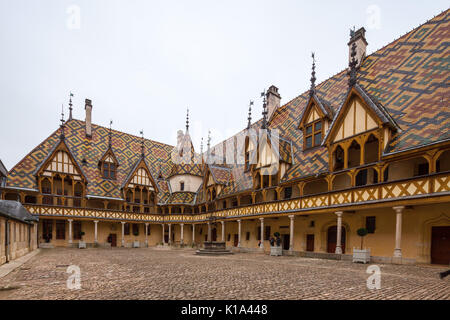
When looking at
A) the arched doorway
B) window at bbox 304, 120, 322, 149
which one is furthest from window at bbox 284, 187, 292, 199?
the arched doorway

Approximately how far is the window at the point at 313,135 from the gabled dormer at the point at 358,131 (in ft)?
9.33

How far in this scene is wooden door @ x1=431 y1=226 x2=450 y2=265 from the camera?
498 inches

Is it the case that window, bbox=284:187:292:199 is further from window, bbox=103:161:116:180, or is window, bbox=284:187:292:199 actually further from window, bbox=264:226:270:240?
window, bbox=103:161:116:180

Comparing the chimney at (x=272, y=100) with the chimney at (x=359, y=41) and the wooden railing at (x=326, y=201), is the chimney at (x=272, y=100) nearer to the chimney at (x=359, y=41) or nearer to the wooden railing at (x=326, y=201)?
the chimney at (x=359, y=41)

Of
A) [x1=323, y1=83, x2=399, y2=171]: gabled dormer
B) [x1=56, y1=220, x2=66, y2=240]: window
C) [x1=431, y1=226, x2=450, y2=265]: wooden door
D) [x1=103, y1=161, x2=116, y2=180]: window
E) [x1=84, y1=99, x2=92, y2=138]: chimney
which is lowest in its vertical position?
[x1=56, y1=220, x2=66, y2=240]: window

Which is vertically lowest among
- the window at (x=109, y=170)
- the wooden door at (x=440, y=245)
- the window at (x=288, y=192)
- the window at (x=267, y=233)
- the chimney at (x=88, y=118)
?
the window at (x=267, y=233)

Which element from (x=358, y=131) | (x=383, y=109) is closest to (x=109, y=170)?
(x=358, y=131)

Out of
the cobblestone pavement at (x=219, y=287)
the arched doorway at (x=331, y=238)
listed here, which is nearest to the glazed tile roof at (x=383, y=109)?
the arched doorway at (x=331, y=238)

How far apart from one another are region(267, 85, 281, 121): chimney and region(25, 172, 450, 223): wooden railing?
12.0 meters

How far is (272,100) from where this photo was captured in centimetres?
2984

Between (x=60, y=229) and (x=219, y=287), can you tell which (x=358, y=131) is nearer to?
(x=219, y=287)

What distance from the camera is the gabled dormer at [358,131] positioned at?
14.3m

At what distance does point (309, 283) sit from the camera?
24.7 feet
